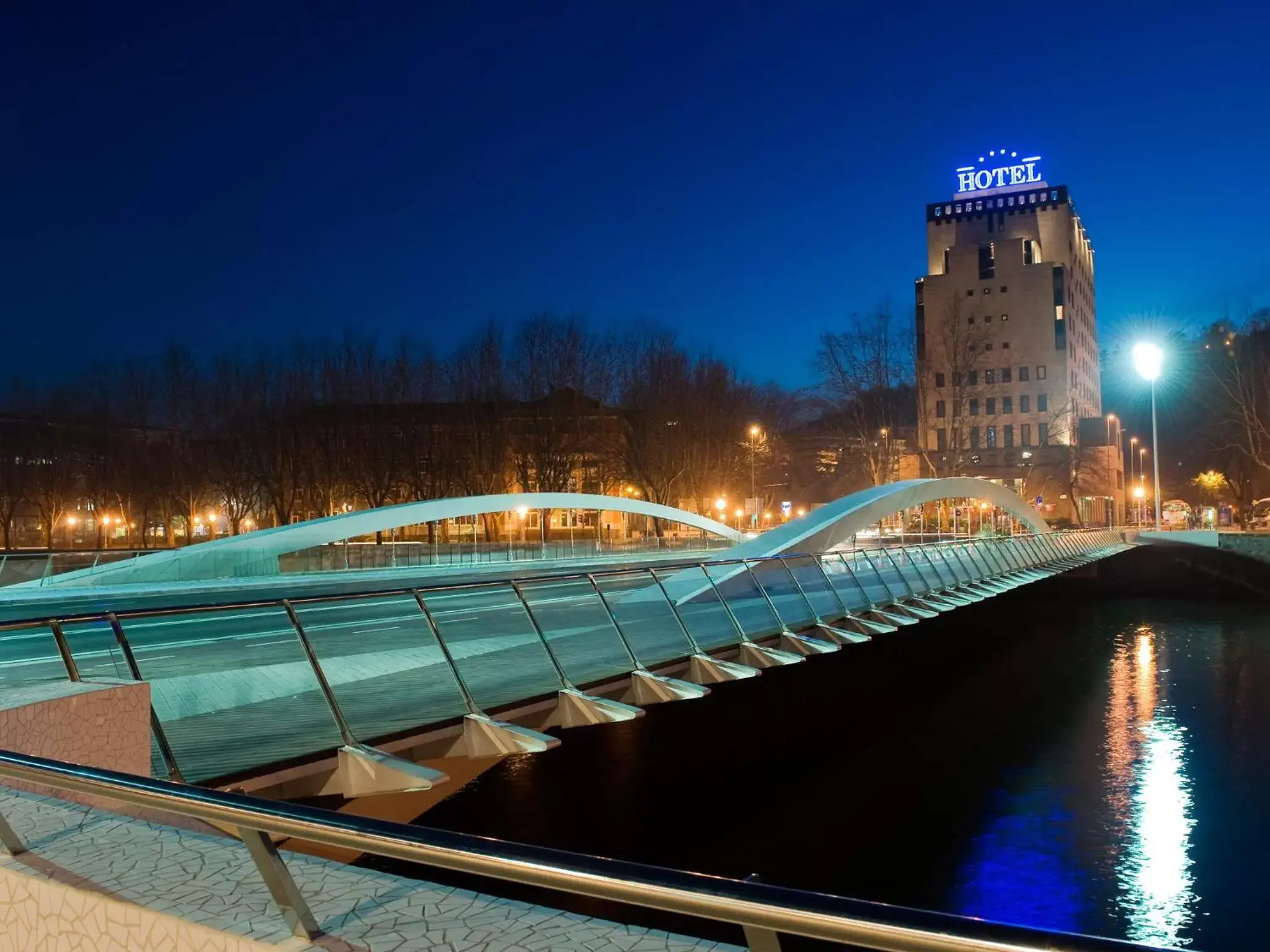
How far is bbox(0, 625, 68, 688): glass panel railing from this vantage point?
25.5 feet

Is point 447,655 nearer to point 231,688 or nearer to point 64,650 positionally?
point 231,688

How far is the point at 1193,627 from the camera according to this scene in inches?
1524

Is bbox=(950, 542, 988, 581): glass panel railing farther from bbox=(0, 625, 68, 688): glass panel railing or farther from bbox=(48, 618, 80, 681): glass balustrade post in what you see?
bbox=(48, 618, 80, 681): glass balustrade post

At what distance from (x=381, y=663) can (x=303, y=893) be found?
218 inches

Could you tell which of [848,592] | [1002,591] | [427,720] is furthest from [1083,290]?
[427,720]

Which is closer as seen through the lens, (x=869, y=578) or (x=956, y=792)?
(x=956, y=792)

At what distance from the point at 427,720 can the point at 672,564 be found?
19.4 ft

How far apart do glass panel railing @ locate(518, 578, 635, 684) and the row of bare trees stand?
5381cm

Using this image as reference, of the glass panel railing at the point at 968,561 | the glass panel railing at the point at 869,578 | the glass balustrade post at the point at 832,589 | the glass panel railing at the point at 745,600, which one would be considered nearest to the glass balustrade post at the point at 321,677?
the glass panel railing at the point at 745,600

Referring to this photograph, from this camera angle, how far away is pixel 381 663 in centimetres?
962

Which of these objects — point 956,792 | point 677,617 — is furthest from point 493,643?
point 956,792

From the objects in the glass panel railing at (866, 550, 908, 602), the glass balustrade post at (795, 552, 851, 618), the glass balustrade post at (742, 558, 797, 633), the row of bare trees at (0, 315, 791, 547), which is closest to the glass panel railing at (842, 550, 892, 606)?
the glass panel railing at (866, 550, 908, 602)

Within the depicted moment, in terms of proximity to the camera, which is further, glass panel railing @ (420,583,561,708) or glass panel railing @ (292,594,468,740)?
glass panel railing @ (420,583,561,708)

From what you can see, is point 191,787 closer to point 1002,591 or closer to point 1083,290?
point 1002,591
